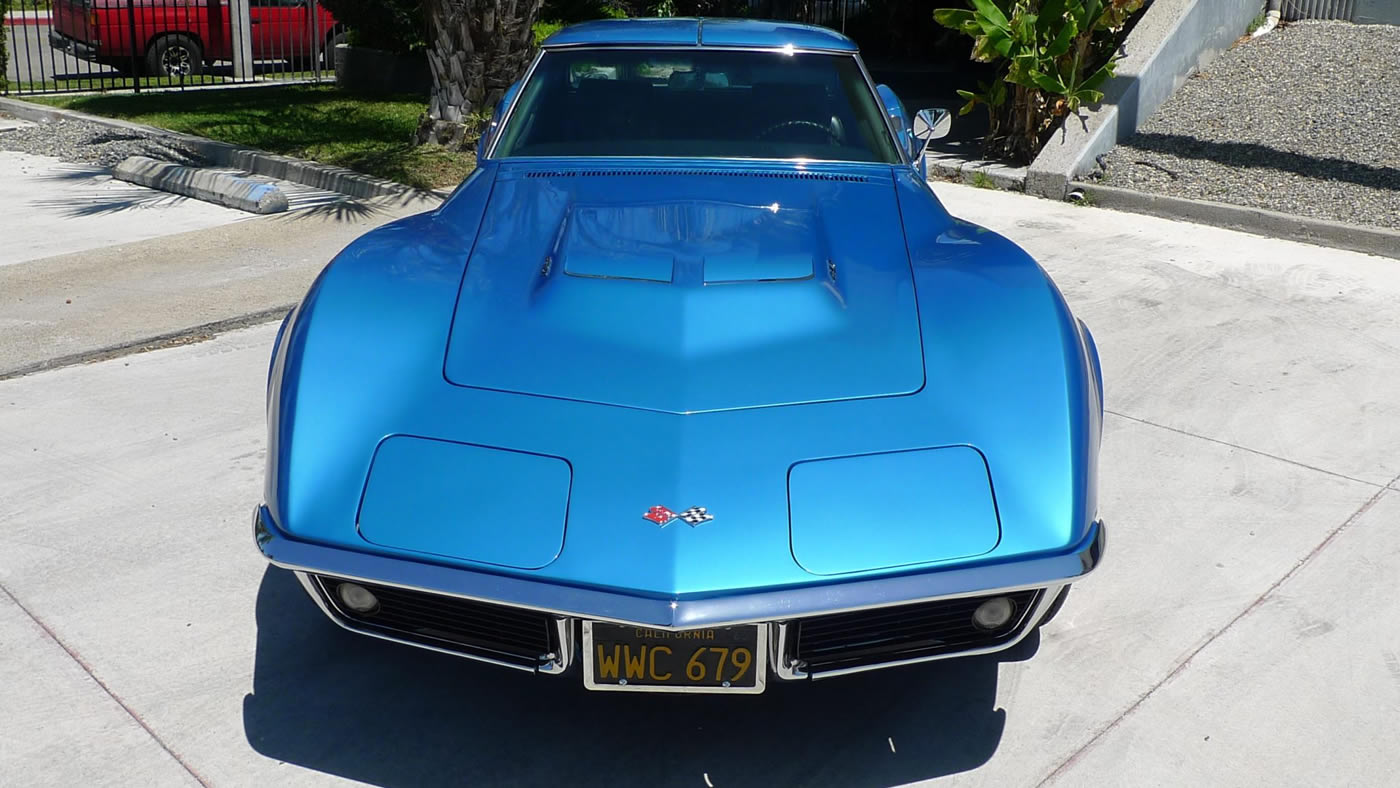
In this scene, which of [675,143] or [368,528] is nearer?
[368,528]

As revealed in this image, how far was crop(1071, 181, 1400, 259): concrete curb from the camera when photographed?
7.06 metres

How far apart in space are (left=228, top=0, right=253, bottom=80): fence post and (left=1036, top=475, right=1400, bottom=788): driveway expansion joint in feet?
47.9

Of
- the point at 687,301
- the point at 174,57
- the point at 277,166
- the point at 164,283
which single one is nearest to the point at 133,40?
the point at 174,57

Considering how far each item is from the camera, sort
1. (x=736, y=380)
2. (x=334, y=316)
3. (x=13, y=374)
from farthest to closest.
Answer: (x=13, y=374) < (x=334, y=316) < (x=736, y=380)

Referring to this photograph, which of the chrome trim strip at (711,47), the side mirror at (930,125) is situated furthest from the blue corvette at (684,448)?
the side mirror at (930,125)

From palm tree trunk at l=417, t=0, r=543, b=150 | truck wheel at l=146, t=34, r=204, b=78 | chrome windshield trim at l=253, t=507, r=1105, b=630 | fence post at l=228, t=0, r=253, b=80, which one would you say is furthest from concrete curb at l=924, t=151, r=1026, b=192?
truck wheel at l=146, t=34, r=204, b=78

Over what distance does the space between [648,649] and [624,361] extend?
630mm

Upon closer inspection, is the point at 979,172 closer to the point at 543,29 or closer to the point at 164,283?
the point at 164,283

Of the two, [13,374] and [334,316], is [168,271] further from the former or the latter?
[334,316]

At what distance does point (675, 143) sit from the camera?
12.6ft

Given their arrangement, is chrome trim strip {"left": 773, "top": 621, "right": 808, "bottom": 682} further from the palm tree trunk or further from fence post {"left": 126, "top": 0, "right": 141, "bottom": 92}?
fence post {"left": 126, "top": 0, "right": 141, "bottom": 92}

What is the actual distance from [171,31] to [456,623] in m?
15.1

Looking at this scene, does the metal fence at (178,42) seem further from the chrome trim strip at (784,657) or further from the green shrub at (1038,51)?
the chrome trim strip at (784,657)

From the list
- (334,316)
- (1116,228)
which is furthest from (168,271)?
(1116,228)
